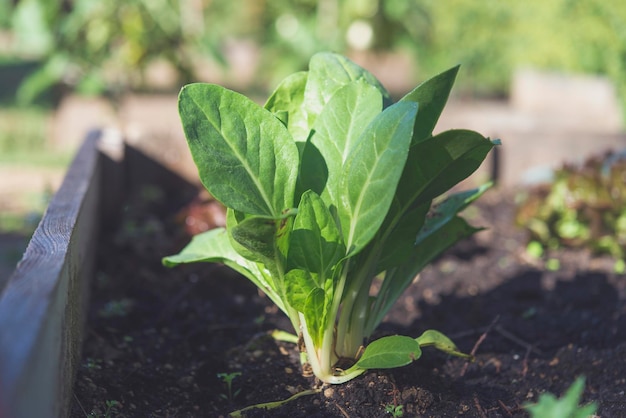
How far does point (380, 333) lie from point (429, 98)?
85 cm

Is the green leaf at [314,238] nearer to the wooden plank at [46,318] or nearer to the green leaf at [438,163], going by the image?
the green leaf at [438,163]

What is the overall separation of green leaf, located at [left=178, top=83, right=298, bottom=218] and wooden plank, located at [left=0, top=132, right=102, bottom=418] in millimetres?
407

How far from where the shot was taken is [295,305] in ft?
6.21

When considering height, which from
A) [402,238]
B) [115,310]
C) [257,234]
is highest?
[257,234]

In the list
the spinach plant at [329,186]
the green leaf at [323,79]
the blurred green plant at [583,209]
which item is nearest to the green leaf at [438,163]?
the spinach plant at [329,186]

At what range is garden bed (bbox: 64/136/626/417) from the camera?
1979mm

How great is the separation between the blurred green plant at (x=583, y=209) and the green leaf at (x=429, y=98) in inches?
75.6

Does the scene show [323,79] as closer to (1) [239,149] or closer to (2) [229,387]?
(1) [239,149]

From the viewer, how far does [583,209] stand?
353cm

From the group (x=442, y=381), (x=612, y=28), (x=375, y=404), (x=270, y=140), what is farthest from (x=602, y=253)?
(x=612, y=28)

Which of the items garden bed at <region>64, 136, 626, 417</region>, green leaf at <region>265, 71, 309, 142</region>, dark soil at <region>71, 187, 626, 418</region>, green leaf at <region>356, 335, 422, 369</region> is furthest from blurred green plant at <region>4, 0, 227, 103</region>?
green leaf at <region>356, 335, 422, 369</region>

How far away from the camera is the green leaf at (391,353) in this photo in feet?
5.74

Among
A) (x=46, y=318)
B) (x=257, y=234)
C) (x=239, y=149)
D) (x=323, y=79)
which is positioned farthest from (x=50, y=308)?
(x=323, y=79)

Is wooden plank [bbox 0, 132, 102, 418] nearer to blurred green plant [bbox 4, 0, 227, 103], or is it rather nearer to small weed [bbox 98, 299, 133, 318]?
small weed [bbox 98, 299, 133, 318]
